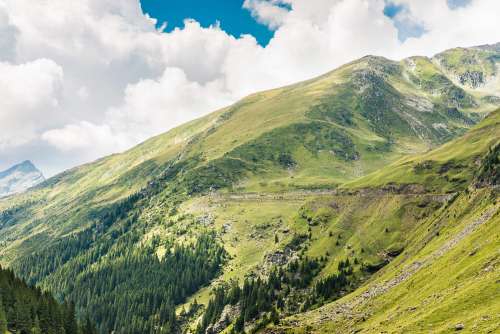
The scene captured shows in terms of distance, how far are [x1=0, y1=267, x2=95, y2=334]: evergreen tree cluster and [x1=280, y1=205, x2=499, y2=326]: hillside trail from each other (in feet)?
221

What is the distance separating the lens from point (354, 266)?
18038cm

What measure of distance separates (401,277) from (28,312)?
107 m

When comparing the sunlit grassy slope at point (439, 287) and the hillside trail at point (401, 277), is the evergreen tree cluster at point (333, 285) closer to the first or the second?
the sunlit grassy slope at point (439, 287)

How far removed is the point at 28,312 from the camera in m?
102

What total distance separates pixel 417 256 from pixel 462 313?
69.0 metres

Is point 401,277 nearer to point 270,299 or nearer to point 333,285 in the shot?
point 333,285

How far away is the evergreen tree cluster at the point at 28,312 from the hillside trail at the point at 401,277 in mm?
67211

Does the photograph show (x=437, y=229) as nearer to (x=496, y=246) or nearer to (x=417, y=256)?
(x=417, y=256)

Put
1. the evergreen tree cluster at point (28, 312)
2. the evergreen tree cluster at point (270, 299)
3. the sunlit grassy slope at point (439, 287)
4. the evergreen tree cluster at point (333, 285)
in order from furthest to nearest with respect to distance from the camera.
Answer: the evergreen tree cluster at point (270, 299)
the evergreen tree cluster at point (333, 285)
the evergreen tree cluster at point (28, 312)
the sunlit grassy slope at point (439, 287)

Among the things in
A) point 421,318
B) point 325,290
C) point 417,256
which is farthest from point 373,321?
point 325,290

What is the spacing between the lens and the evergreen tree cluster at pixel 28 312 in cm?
10044

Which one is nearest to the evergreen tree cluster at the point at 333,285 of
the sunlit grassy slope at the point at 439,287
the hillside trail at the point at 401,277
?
the sunlit grassy slope at the point at 439,287

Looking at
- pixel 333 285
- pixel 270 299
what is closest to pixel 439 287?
pixel 333 285

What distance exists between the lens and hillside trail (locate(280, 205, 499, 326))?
126312 millimetres
